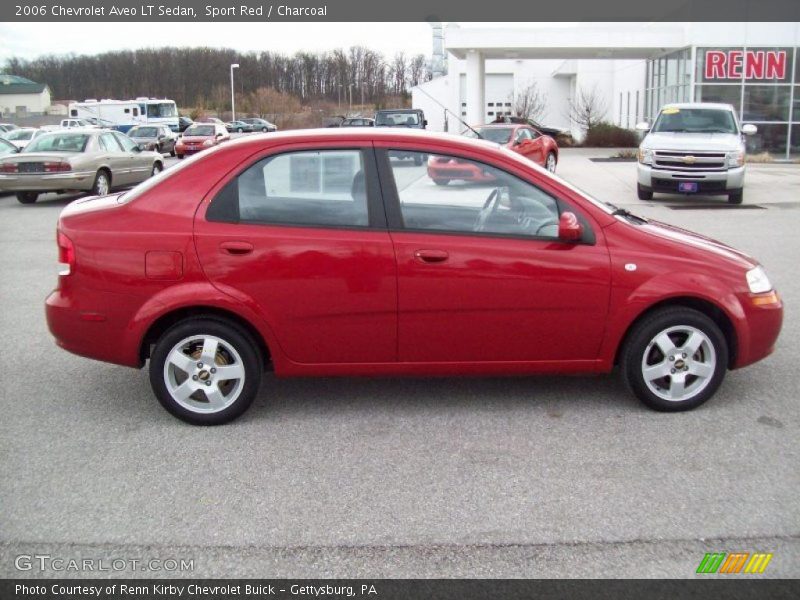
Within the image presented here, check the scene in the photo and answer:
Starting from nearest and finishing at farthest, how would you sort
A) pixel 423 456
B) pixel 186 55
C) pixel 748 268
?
pixel 423 456 < pixel 748 268 < pixel 186 55

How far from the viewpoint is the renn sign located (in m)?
28.8

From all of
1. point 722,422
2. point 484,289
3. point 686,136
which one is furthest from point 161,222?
point 686,136

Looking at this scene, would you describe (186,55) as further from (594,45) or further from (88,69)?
(594,45)

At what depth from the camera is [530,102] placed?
46.3m

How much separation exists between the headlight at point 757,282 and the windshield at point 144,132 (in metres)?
41.5

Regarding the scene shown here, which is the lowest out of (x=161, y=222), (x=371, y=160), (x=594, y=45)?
(x=161, y=222)

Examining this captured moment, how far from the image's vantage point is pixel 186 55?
321ft

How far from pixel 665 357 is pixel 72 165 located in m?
15.6

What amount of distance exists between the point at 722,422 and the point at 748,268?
979mm

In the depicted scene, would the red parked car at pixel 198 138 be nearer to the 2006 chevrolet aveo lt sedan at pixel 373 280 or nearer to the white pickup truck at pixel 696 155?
the white pickup truck at pixel 696 155

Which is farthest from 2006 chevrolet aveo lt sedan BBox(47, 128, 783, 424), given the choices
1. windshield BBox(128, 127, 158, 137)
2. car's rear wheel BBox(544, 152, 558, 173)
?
windshield BBox(128, 127, 158, 137)

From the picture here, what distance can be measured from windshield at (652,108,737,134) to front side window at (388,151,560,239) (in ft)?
45.7

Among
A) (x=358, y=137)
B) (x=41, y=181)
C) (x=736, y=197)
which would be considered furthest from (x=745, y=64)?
(x=358, y=137)
